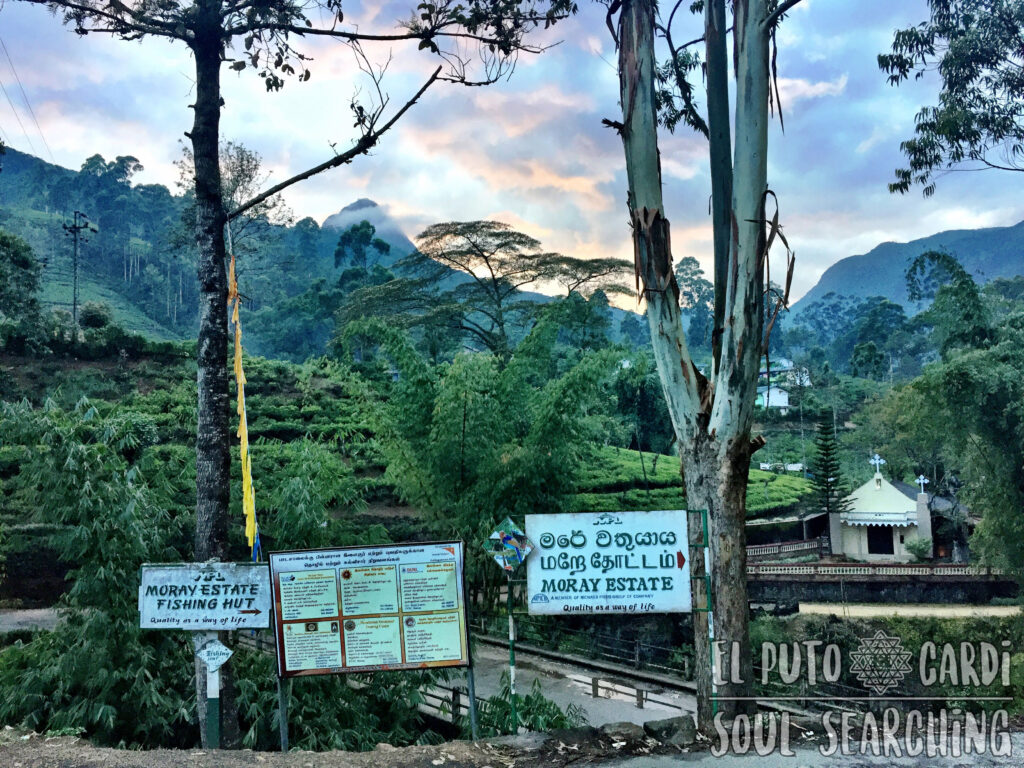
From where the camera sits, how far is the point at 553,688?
35.3 ft

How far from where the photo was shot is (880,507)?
87.4 ft

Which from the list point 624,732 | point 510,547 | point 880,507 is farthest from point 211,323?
point 880,507

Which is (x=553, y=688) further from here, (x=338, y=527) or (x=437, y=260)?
(x=437, y=260)

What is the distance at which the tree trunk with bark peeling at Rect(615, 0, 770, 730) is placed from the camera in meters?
5.06

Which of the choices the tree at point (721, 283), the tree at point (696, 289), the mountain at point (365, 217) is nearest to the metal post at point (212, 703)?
the tree at point (721, 283)

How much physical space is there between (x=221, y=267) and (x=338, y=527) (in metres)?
2.86

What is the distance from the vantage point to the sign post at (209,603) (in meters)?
5.18

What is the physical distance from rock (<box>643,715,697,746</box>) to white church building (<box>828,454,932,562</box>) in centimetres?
2441

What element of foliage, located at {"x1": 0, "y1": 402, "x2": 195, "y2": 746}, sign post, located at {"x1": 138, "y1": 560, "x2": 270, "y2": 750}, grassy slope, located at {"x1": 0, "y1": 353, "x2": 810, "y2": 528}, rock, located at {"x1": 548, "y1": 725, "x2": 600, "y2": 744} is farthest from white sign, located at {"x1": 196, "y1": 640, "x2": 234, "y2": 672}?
grassy slope, located at {"x1": 0, "y1": 353, "x2": 810, "y2": 528}

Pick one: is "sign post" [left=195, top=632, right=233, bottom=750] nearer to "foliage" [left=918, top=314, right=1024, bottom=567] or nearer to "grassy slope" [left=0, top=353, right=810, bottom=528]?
"foliage" [left=918, top=314, right=1024, bottom=567]

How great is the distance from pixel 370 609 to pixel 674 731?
2065 mm

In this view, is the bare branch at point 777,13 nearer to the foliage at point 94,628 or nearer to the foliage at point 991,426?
the foliage at point 94,628

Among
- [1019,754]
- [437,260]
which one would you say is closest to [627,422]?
[437,260]

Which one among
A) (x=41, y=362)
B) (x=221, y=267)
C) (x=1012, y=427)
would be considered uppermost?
(x=41, y=362)
